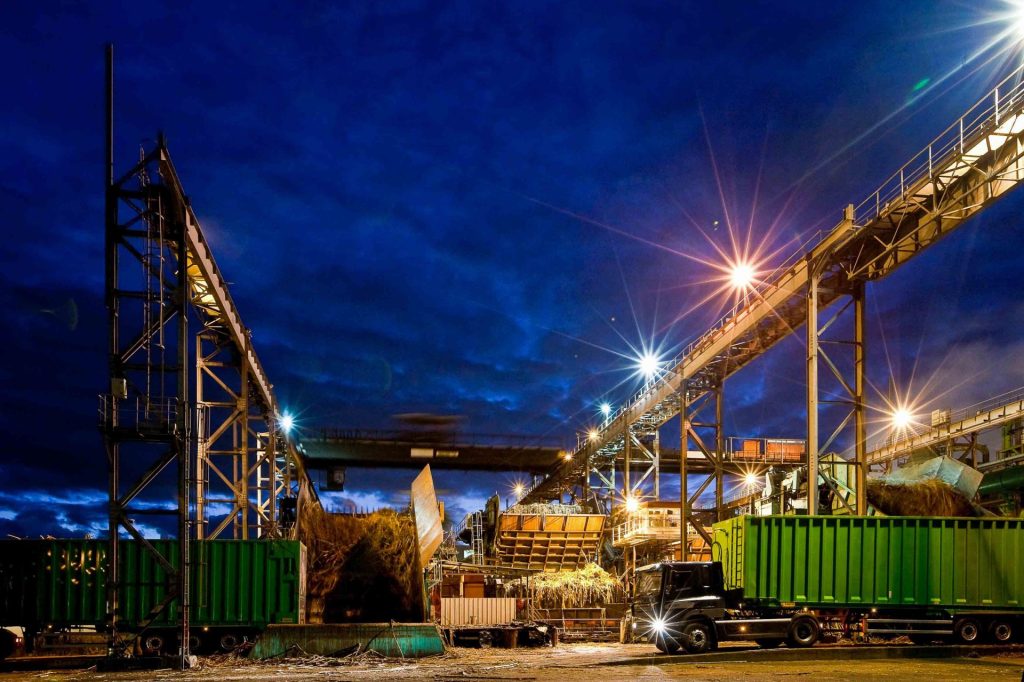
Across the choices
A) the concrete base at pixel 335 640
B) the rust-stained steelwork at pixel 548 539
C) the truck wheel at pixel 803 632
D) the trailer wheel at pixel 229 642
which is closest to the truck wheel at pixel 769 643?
the truck wheel at pixel 803 632

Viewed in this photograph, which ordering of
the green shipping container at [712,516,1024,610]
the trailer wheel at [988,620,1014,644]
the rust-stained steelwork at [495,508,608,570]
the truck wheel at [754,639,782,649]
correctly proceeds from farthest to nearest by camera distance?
1. the rust-stained steelwork at [495,508,608,570]
2. the green shipping container at [712,516,1024,610]
3. the trailer wheel at [988,620,1014,644]
4. the truck wheel at [754,639,782,649]

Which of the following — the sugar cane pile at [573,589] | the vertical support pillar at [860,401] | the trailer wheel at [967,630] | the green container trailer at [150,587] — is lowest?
the sugar cane pile at [573,589]

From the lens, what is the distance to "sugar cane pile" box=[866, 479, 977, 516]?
2756 cm

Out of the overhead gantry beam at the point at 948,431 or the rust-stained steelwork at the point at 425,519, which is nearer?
the rust-stained steelwork at the point at 425,519

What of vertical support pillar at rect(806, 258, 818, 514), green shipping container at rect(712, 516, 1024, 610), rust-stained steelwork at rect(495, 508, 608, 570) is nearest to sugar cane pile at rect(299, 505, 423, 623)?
green shipping container at rect(712, 516, 1024, 610)

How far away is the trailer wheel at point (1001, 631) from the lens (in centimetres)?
2116

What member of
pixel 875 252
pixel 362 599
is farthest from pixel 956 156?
pixel 362 599

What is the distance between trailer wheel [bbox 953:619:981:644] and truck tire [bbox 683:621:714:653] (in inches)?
241

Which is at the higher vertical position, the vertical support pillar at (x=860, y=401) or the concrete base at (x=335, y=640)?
the vertical support pillar at (x=860, y=401)

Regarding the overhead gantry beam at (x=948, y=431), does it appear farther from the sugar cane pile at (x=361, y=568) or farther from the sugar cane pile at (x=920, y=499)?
the sugar cane pile at (x=361, y=568)

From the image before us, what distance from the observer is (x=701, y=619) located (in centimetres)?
2061

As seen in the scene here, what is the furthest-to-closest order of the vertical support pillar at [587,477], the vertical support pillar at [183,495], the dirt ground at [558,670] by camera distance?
the vertical support pillar at [587,477], the vertical support pillar at [183,495], the dirt ground at [558,670]

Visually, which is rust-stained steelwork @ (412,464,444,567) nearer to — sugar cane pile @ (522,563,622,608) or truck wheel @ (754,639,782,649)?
sugar cane pile @ (522,563,622,608)

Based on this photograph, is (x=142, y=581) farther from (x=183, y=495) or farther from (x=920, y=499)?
(x=920, y=499)
